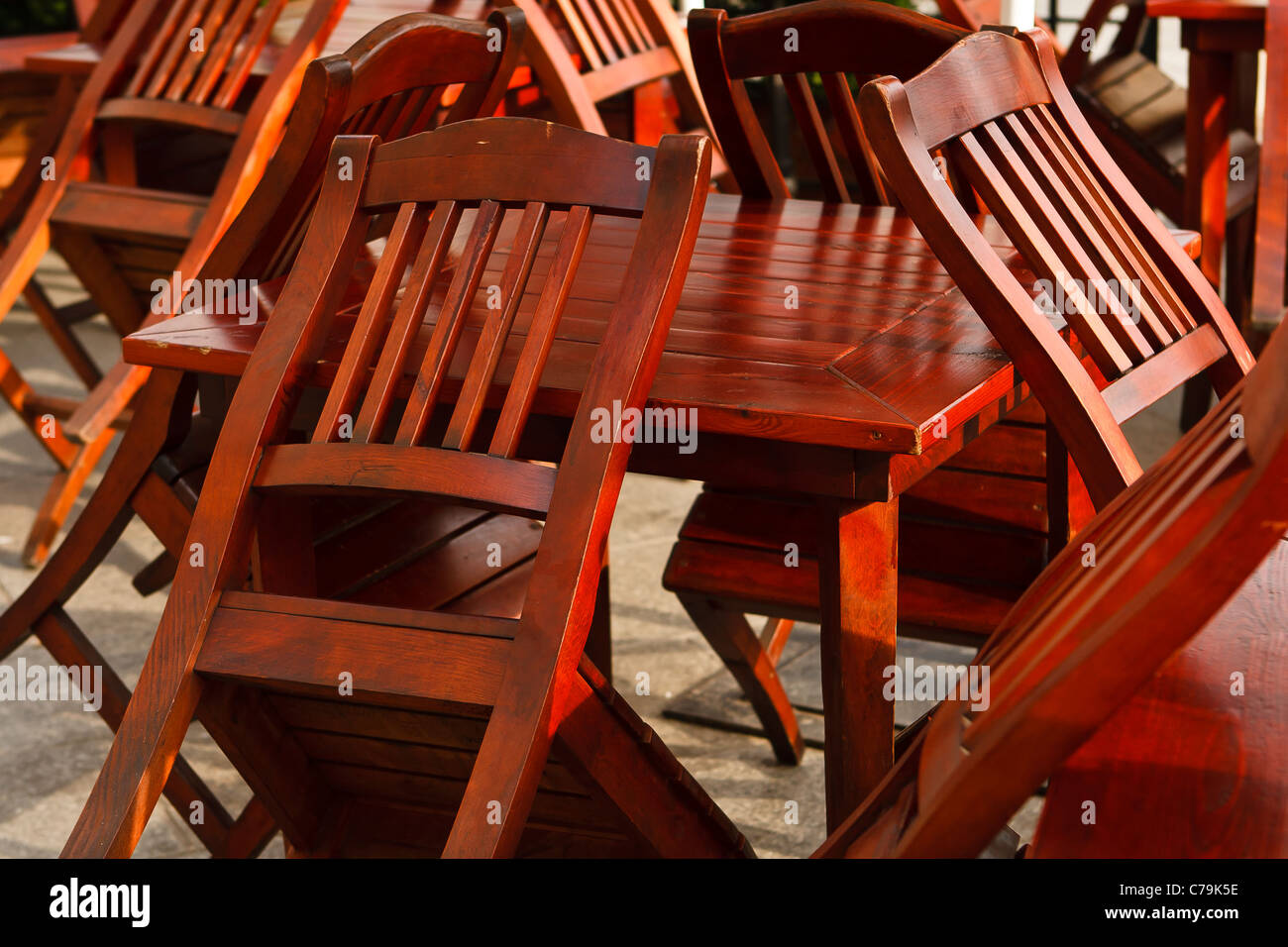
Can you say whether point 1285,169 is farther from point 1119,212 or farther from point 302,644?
point 302,644

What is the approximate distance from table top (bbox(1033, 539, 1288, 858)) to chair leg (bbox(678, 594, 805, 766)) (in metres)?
0.90

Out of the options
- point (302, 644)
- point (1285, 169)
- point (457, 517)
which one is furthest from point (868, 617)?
point (1285, 169)

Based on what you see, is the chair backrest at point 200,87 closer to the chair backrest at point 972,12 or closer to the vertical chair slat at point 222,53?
the vertical chair slat at point 222,53

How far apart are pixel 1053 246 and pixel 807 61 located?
A: 731mm

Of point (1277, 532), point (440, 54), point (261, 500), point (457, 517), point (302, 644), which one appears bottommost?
point (457, 517)

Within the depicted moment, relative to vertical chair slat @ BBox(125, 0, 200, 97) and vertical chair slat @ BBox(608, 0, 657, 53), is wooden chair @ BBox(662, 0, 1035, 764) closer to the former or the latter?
vertical chair slat @ BBox(608, 0, 657, 53)

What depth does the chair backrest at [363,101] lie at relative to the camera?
178 cm

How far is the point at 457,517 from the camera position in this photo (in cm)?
225

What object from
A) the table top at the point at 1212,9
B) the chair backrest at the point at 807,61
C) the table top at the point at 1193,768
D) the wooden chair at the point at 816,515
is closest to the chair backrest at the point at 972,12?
the table top at the point at 1212,9

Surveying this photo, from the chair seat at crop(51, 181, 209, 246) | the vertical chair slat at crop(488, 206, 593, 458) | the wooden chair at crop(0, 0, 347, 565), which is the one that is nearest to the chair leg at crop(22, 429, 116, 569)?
the wooden chair at crop(0, 0, 347, 565)

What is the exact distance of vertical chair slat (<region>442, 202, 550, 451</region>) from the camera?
1448 millimetres

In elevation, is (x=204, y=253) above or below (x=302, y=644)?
above
